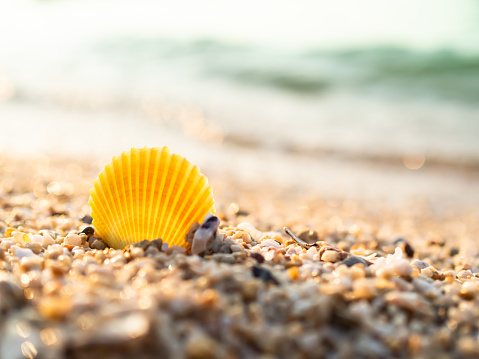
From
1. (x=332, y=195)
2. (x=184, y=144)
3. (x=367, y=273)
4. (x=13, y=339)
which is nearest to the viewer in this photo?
(x=13, y=339)

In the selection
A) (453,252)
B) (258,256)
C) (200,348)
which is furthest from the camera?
(453,252)

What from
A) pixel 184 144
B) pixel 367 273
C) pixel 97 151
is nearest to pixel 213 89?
pixel 184 144

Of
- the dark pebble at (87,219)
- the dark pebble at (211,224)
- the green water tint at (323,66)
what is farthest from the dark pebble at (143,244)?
the green water tint at (323,66)

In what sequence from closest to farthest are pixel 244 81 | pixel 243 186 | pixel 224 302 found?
pixel 224 302
pixel 243 186
pixel 244 81

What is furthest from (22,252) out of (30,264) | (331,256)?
(331,256)

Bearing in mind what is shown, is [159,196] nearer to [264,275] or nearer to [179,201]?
[179,201]

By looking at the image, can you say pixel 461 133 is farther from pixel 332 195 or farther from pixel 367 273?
pixel 367 273

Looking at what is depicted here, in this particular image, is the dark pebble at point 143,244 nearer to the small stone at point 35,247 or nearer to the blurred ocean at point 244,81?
the small stone at point 35,247
